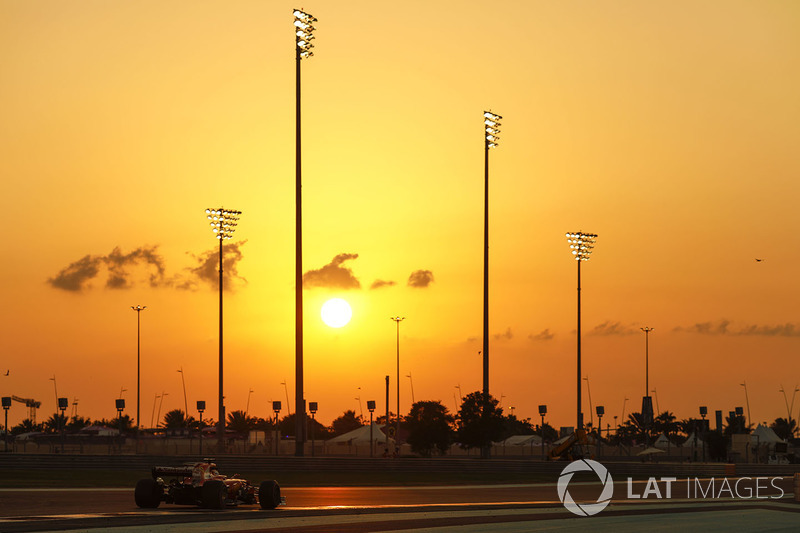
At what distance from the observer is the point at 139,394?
129 metres

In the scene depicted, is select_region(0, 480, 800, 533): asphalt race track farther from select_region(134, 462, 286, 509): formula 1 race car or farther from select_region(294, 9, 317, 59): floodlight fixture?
select_region(294, 9, 317, 59): floodlight fixture

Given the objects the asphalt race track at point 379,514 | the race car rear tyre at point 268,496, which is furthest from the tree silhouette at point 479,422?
the race car rear tyre at point 268,496

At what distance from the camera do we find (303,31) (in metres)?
70.7

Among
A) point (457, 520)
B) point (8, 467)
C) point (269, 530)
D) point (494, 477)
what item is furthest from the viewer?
point (494, 477)

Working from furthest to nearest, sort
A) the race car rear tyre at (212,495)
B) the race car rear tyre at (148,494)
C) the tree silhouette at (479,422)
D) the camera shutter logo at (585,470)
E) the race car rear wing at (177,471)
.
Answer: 1. the tree silhouette at (479,422)
2. the camera shutter logo at (585,470)
3. the race car rear wing at (177,471)
4. the race car rear tyre at (148,494)
5. the race car rear tyre at (212,495)

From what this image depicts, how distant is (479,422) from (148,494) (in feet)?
176

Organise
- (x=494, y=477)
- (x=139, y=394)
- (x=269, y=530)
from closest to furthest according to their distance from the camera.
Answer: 1. (x=269, y=530)
2. (x=494, y=477)
3. (x=139, y=394)

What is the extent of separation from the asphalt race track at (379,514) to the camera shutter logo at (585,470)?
0.61 metres

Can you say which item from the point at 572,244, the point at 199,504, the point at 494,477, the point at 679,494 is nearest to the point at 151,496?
the point at 199,504

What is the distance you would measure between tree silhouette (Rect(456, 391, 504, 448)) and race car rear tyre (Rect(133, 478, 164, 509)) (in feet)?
174

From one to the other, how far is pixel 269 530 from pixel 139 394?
342 feet

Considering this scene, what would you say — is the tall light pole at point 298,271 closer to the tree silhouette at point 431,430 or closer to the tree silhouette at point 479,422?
the tree silhouette at point 479,422

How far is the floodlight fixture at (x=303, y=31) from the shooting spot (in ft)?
231

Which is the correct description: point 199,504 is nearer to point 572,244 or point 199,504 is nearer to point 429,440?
point 572,244
